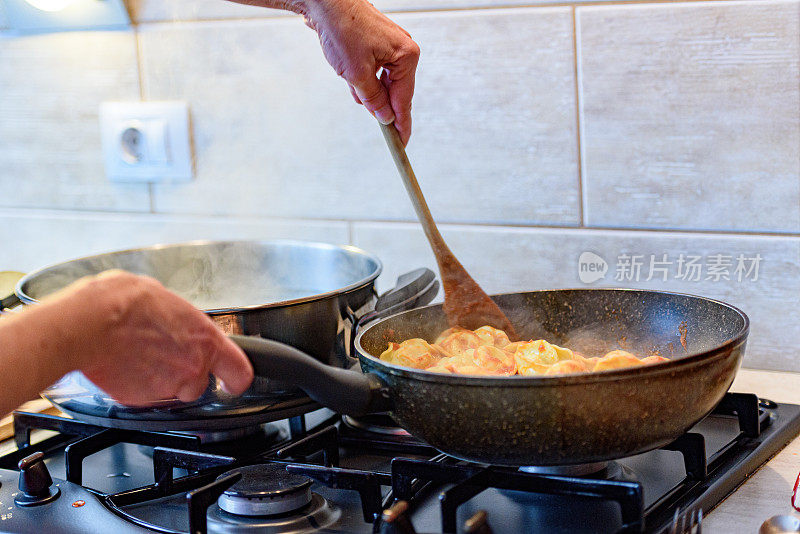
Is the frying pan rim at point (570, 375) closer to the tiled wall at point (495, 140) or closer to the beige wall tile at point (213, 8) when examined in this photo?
the tiled wall at point (495, 140)

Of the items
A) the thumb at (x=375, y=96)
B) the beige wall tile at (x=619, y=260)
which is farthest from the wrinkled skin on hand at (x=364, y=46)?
the beige wall tile at (x=619, y=260)

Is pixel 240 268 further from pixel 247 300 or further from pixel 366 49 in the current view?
pixel 366 49

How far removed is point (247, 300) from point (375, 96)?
1.11ft

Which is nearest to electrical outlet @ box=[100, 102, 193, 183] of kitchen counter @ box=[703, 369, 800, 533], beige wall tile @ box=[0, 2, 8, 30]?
beige wall tile @ box=[0, 2, 8, 30]

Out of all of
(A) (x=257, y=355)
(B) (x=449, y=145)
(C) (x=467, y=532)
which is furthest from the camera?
(B) (x=449, y=145)

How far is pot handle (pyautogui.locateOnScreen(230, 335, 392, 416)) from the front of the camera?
24.0 inches

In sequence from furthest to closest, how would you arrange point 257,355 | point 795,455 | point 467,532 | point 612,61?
point 612,61
point 795,455
point 257,355
point 467,532

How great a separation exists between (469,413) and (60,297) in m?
0.29

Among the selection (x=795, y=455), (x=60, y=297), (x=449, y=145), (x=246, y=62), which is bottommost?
(x=795, y=455)

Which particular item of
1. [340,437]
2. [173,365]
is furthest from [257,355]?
[340,437]

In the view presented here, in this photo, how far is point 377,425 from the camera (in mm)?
907

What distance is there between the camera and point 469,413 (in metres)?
0.62

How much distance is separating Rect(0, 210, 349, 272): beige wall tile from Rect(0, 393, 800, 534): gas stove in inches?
17.3

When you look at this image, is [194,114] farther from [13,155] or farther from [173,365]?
[173,365]
